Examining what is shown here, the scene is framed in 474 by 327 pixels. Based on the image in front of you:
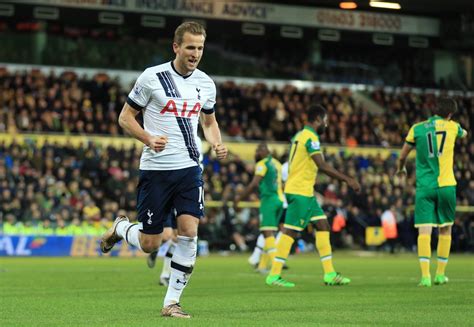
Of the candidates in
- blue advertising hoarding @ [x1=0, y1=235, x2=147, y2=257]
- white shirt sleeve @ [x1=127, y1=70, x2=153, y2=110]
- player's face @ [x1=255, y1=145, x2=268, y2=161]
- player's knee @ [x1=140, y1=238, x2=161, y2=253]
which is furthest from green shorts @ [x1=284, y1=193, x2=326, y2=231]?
blue advertising hoarding @ [x1=0, y1=235, x2=147, y2=257]

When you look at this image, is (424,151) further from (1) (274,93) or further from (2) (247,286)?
(1) (274,93)

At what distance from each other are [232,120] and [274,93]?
3359 millimetres

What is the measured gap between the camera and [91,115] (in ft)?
111

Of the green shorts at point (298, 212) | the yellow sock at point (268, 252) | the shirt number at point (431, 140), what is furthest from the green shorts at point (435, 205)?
the yellow sock at point (268, 252)

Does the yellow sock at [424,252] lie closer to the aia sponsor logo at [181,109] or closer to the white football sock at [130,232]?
the white football sock at [130,232]

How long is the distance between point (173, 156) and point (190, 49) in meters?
0.94

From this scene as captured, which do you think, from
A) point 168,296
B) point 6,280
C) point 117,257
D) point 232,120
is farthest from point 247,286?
point 232,120

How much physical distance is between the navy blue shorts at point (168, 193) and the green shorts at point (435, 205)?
539 cm

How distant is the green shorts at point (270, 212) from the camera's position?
17.6m

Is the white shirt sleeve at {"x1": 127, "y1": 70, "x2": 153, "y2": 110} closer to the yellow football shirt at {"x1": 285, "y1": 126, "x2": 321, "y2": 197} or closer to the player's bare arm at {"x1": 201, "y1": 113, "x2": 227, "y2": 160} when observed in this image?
the player's bare arm at {"x1": 201, "y1": 113, "x2": 227, "y2": 160}

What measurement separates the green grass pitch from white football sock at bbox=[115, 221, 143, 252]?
2.12 ft

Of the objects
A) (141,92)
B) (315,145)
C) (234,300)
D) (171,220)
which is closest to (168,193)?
(141,92)

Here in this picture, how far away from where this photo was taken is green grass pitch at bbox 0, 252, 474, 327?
8.69m

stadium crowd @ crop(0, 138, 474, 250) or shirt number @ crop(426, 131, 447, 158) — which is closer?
shirt number @ crop(426, 131, 447, 158)
